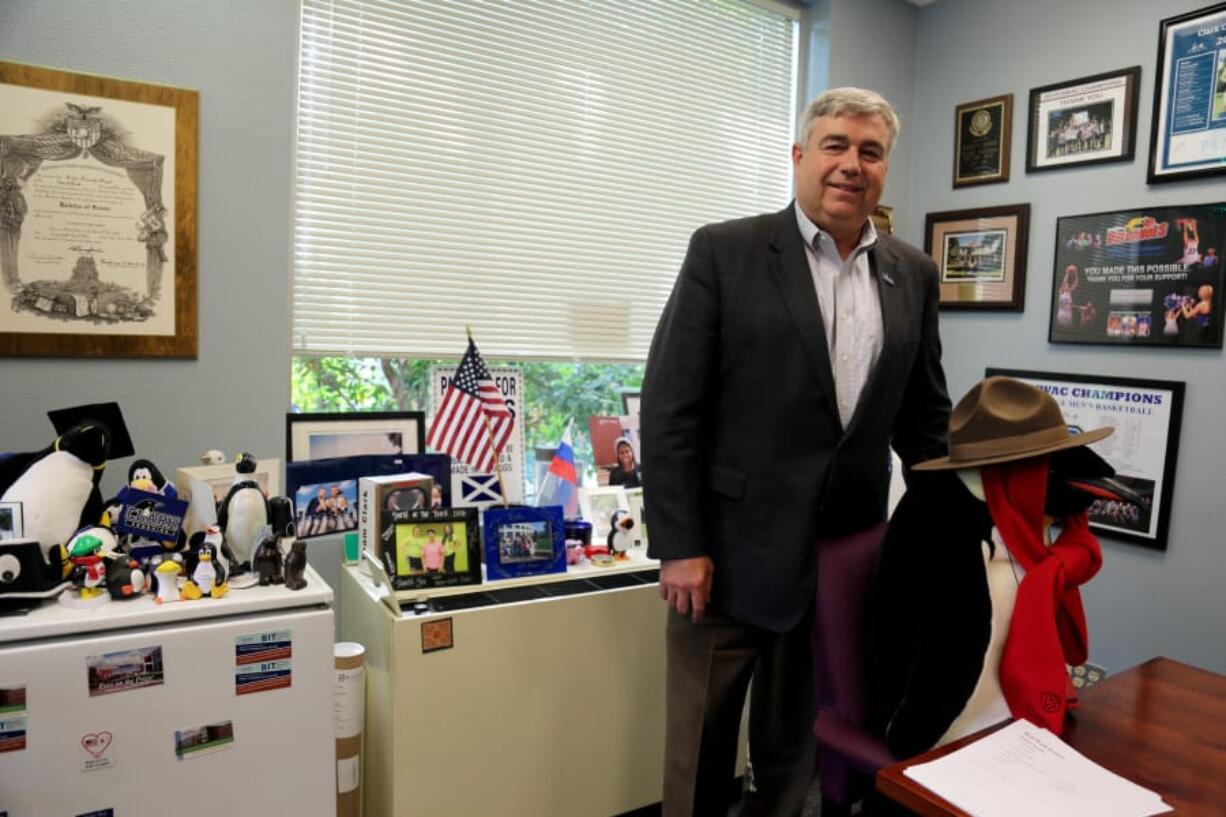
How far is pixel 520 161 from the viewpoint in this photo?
2.47 meters

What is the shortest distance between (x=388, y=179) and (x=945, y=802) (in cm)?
200

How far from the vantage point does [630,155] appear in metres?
2.70

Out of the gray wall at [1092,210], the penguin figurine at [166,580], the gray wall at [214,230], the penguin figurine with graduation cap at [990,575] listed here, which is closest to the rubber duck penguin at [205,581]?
the penguin figurine at [166,580]

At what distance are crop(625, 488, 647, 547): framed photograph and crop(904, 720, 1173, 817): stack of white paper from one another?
1300 millimetres

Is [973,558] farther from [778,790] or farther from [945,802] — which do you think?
[778,790]

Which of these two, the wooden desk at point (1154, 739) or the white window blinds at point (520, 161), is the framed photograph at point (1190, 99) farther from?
the wooden desk at point (1154, 739)

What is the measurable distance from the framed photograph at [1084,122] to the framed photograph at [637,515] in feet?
6.03

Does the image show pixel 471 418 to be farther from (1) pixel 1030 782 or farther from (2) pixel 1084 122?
(2) pixel 1084 122

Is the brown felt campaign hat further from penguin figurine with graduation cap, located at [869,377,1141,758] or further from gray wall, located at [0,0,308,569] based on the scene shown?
gray wall, located at [0,0,308,569]

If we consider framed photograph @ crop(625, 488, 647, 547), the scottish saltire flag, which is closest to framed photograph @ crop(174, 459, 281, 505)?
the scottish saltire flag

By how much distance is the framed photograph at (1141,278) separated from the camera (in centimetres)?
236

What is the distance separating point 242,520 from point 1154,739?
1.60 metres

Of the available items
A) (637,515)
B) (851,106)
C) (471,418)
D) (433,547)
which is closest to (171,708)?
(433,547)

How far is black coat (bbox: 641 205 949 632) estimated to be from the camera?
157 centimetres
